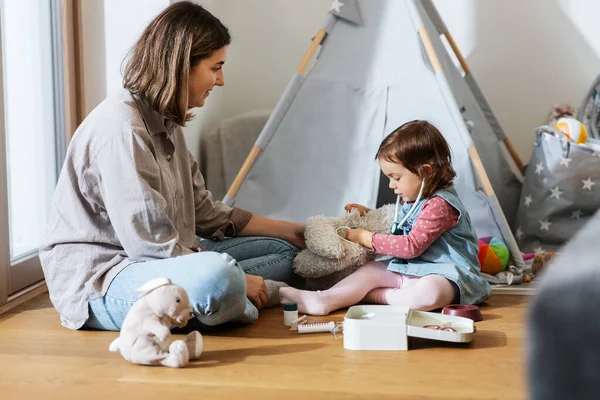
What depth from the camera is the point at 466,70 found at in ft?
10.1

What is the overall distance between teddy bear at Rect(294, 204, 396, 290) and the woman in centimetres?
23

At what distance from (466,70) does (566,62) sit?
0.62m

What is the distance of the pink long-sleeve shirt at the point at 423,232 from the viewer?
85.0 inches

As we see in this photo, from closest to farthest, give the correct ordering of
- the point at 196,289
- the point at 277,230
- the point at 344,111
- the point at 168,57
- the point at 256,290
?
1. the point at 196,289
2. the point at 168,57
3. the point at 256,290
4. the point at 277,230
5. the point at 344,111

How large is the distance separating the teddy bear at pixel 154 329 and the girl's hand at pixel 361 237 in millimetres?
718

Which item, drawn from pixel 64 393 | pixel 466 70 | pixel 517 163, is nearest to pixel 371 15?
pixel 466 70

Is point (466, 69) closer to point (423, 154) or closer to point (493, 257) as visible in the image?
point (493, 257)

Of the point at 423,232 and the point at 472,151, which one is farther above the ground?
the point at 472,151

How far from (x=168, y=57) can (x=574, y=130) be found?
169 cm

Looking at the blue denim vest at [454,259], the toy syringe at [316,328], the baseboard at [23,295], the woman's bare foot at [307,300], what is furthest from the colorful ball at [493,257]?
the baseboard at [23,295]

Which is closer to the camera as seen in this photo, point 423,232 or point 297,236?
point 423,232

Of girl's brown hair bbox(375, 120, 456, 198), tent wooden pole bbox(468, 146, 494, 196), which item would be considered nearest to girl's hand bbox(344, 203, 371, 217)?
girl's brown hair bbox(375, 120, 456, 198)

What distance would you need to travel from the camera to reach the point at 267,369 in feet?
5.42

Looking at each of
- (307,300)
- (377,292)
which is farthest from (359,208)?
(307,300)
